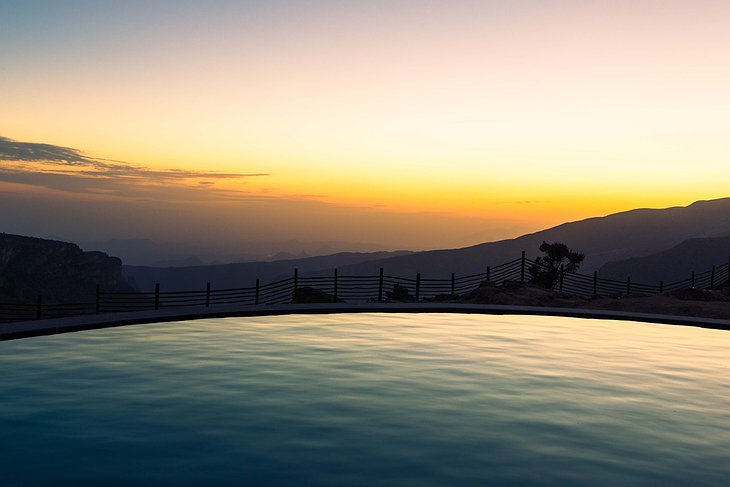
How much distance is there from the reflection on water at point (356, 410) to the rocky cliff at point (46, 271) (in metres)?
164

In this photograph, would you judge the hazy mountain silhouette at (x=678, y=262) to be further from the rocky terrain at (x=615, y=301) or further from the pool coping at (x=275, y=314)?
the pool coping at (x=275, y=314)

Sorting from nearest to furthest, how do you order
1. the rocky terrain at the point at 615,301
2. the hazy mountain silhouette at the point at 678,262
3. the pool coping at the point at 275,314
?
the pool coping at the point at 275,314 < the rocky terrain at the point at 615,301 < the hazy mountain silhouette at the point at 678,262

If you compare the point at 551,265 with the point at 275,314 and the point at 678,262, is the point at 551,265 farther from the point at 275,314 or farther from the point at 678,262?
the point at 678,262

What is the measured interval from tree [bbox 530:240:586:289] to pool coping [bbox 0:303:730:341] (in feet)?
48.9

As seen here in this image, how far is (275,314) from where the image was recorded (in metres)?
21.5

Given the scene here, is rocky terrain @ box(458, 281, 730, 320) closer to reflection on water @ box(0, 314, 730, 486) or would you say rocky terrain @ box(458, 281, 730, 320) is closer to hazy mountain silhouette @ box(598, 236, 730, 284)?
reflection on water @ box(0, 314, 730, 486)

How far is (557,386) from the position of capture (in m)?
11.6

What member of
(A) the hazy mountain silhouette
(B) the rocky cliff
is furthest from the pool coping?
(A) the hazy mountain silhouette

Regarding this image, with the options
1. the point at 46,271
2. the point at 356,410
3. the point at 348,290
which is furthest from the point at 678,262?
the point at 356,410

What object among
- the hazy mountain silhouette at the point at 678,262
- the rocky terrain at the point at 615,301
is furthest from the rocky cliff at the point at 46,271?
the rocky terrain at the point at 615,301

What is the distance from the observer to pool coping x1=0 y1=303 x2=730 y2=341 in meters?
16.3

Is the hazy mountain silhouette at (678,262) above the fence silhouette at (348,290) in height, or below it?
above

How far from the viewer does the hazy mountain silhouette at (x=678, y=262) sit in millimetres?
177000

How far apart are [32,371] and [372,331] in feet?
27.8
